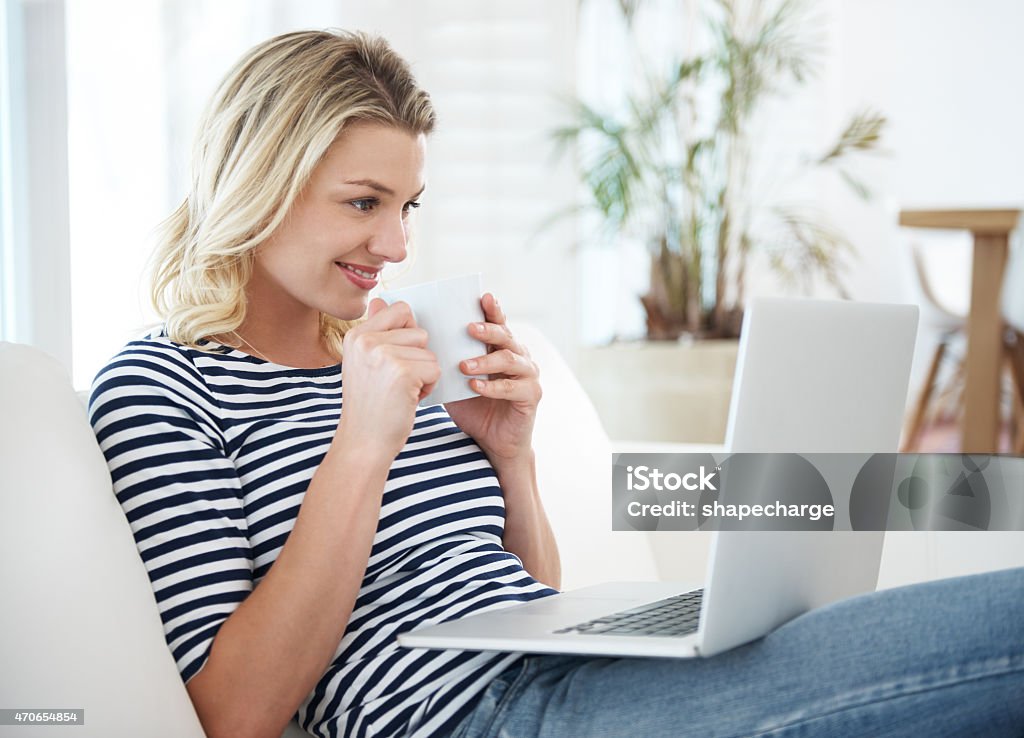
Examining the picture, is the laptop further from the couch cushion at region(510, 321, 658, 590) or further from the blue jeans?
the couch cushion at region(510, 321, 658, 590)

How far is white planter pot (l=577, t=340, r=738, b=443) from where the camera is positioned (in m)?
3.30

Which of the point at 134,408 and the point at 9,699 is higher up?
the point at 134,408

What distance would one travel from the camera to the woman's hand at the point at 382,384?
941 millimetres

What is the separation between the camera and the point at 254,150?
110cm

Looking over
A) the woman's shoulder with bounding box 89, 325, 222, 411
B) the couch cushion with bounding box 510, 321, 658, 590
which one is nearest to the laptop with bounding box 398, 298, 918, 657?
the woman's shoulder with bounding box 89, 325, 222, 411

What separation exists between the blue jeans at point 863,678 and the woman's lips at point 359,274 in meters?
0.53

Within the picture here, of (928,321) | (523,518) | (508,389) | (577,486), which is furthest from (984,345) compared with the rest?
(508,389)

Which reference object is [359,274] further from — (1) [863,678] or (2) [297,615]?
(1) [863,678]

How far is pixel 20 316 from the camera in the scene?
175 centimetres

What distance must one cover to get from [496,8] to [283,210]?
2.34m

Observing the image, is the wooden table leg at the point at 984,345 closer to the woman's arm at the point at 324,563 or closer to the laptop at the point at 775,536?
the laptop at the point at 775,536

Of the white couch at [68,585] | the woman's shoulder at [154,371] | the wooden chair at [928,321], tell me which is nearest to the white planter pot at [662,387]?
the wooden chair at [928,321]

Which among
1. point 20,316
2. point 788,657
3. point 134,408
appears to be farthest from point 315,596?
point 20,316

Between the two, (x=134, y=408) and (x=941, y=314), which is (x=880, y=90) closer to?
(x=941, y=314)
